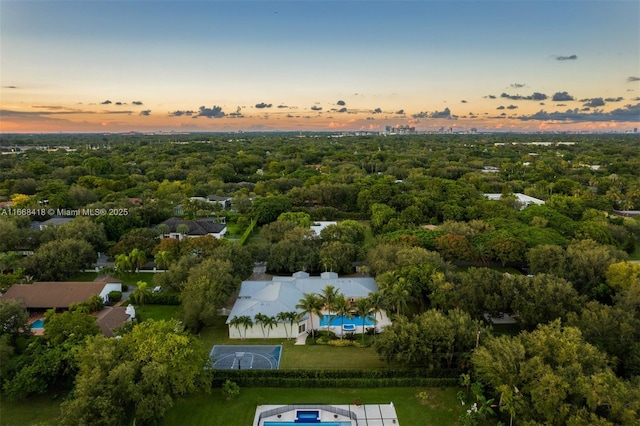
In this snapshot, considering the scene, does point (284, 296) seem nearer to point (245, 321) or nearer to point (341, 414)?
point (245, 321)

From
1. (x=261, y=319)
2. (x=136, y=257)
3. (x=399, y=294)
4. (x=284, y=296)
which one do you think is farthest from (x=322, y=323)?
(x=136, y=257)

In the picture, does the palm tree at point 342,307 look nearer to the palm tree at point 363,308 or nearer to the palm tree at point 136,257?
the palm tree at point 363,308

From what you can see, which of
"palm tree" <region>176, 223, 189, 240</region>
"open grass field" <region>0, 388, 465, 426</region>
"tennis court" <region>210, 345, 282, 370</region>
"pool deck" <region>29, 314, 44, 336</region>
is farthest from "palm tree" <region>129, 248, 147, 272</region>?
"open grass field" <region>0, 388, 465, 426</region>

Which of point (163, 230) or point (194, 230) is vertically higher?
point (163, 230)

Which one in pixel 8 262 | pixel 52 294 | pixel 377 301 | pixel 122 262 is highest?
pixel 377 301

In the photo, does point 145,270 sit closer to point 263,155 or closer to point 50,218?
point 50,218

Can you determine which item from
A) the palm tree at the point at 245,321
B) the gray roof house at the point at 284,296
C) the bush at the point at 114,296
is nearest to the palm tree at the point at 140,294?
the bush at the point at 114,296

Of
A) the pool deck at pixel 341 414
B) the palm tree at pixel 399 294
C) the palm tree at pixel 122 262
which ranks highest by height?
the palm tree at pixel 399 294

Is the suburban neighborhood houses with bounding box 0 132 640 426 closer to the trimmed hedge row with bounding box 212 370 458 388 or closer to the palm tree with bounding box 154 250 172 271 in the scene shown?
the trimmed hedge row with bounding box 212 370 458 388
